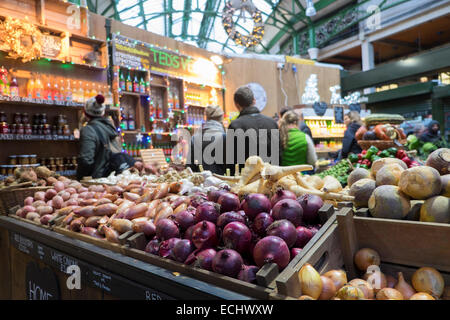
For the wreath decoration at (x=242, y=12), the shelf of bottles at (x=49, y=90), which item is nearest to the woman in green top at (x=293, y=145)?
the shelf of bottles at (x=49, y=90)

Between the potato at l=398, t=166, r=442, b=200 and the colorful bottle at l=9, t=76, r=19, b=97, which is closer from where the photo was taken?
the potato at l=398, t=166, r=442, b=200

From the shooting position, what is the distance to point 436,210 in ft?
3.66

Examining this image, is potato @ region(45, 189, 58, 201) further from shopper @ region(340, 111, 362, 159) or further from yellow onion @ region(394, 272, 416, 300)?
shopper @ region(340, 111, 362, 159)

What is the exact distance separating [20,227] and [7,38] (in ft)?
9.64

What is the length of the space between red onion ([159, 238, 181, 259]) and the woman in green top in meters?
2.42

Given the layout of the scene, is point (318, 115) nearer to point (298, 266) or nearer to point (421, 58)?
point (421, 58)

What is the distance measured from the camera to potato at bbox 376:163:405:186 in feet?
4.44

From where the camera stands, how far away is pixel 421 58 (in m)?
11.3

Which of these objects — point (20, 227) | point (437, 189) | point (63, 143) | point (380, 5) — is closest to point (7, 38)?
point (63, 143)

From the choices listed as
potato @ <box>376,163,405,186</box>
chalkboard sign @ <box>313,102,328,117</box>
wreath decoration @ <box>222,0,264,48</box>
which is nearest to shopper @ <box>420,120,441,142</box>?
chalkboard sign @ <box>313,102,328,117</box>

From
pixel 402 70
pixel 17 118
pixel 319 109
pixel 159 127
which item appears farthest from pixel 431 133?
pixel 402 70

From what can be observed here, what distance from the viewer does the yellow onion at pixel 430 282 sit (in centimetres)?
101

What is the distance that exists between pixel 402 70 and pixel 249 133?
442 inches

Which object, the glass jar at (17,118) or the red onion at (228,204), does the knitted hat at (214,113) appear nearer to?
the red onion at (228,204)
